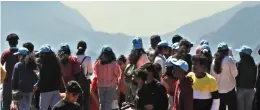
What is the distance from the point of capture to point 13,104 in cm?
938

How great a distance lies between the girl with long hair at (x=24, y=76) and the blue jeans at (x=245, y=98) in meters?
3.42

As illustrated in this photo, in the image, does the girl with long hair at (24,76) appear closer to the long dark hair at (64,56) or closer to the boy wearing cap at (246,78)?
the long dark hair at (64,56)

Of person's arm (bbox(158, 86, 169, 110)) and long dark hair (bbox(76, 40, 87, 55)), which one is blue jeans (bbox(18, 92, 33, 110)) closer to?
long dark hair (bbox(76, 40, 87, 55))

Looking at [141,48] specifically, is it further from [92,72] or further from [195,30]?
[195,30]

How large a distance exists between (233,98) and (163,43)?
141cm

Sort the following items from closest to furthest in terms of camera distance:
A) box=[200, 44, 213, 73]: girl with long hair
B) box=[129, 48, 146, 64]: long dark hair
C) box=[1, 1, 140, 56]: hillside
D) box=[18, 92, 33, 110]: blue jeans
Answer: box=[200, 44, 213, 73]: girl with long hair → box=[18, 92, 33, 110]: blue jeans → box=[129, 48, 146, 64]: long dark hair → box=[1, 1, 140, 56]: hillside

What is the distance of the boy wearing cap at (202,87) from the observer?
6.65 meters

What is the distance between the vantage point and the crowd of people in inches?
264

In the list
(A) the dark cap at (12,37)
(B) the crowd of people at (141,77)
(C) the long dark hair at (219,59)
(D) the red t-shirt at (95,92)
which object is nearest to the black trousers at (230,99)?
(B) the crowd of people at (141,77)

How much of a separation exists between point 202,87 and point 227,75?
2911 mm

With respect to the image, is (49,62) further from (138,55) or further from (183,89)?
(183,89)

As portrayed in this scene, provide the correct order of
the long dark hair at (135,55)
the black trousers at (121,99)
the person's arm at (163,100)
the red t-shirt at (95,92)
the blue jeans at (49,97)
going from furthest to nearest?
the black trousers at (121,99) < the red t-shirt at (95,92) < the long dark hair at (135,55) < the blue jeans at (49,97) < the person's arm at (163,100)

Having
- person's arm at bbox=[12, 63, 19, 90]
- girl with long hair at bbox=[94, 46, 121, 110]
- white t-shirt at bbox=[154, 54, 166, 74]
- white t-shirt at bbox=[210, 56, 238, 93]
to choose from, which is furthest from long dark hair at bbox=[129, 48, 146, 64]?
person's arm at bbox=[12, 63, 19, 90]

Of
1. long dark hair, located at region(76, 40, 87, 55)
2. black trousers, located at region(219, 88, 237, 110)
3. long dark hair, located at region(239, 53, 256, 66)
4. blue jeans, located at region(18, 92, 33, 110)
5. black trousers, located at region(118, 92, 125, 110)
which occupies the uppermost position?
long dark hair, located at region(76, 40, 87, 55)
